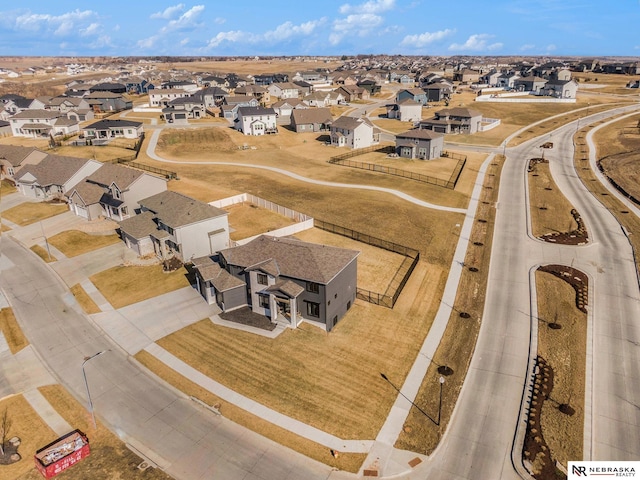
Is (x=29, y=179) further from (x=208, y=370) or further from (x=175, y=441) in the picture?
(x=175, y=441)

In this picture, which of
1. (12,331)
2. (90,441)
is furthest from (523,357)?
(12,331)

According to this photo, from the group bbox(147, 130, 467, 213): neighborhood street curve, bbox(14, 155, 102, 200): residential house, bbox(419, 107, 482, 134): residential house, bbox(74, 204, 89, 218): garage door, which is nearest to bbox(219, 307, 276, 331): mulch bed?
bbox(74, 204, 89, 218): garage door

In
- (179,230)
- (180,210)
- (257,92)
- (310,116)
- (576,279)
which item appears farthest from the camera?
(257,92)

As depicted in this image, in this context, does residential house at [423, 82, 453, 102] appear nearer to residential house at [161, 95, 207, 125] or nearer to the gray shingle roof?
residential house at [161, 95, 207, 125]

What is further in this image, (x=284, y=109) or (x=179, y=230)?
(x=284, y=109)

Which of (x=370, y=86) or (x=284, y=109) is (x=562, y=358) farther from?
(x=370, y=86)

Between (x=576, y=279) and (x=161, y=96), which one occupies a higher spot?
(x=161, y=96)
